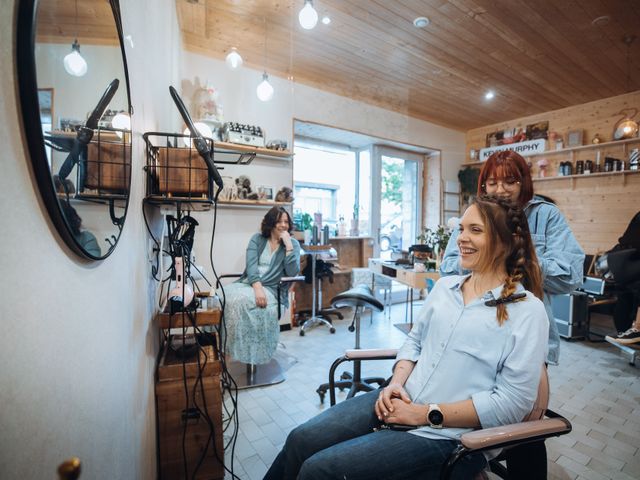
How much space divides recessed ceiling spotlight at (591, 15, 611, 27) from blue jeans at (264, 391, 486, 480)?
11.5 ft

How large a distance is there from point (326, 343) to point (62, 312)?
2.99 m

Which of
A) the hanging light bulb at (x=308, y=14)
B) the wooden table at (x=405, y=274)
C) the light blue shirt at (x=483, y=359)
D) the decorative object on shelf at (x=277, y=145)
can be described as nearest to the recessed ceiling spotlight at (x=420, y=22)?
the hanging light bulb at (x=308, y=14)

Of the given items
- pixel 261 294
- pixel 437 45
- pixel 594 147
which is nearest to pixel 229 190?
pixel 261 294

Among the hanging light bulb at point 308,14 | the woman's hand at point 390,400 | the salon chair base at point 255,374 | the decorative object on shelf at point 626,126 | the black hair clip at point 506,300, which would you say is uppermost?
the hanging light bulb at point 308,14

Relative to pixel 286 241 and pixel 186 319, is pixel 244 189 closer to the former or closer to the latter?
pixel 286 241

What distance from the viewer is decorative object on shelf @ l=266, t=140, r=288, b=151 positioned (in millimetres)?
3490

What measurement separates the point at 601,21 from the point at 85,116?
12.6ft

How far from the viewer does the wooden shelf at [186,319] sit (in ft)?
5.25

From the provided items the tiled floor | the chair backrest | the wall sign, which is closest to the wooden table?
the tiled floor

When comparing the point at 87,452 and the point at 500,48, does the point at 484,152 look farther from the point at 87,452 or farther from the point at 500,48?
the point at 87,452

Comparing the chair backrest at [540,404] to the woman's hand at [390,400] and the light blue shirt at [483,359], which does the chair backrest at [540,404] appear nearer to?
the light blue shirt at [483,359]

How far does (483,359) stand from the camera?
105 centimetres

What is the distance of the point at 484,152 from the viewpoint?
17.7ft

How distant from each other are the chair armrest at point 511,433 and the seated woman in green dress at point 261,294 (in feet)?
5.75
